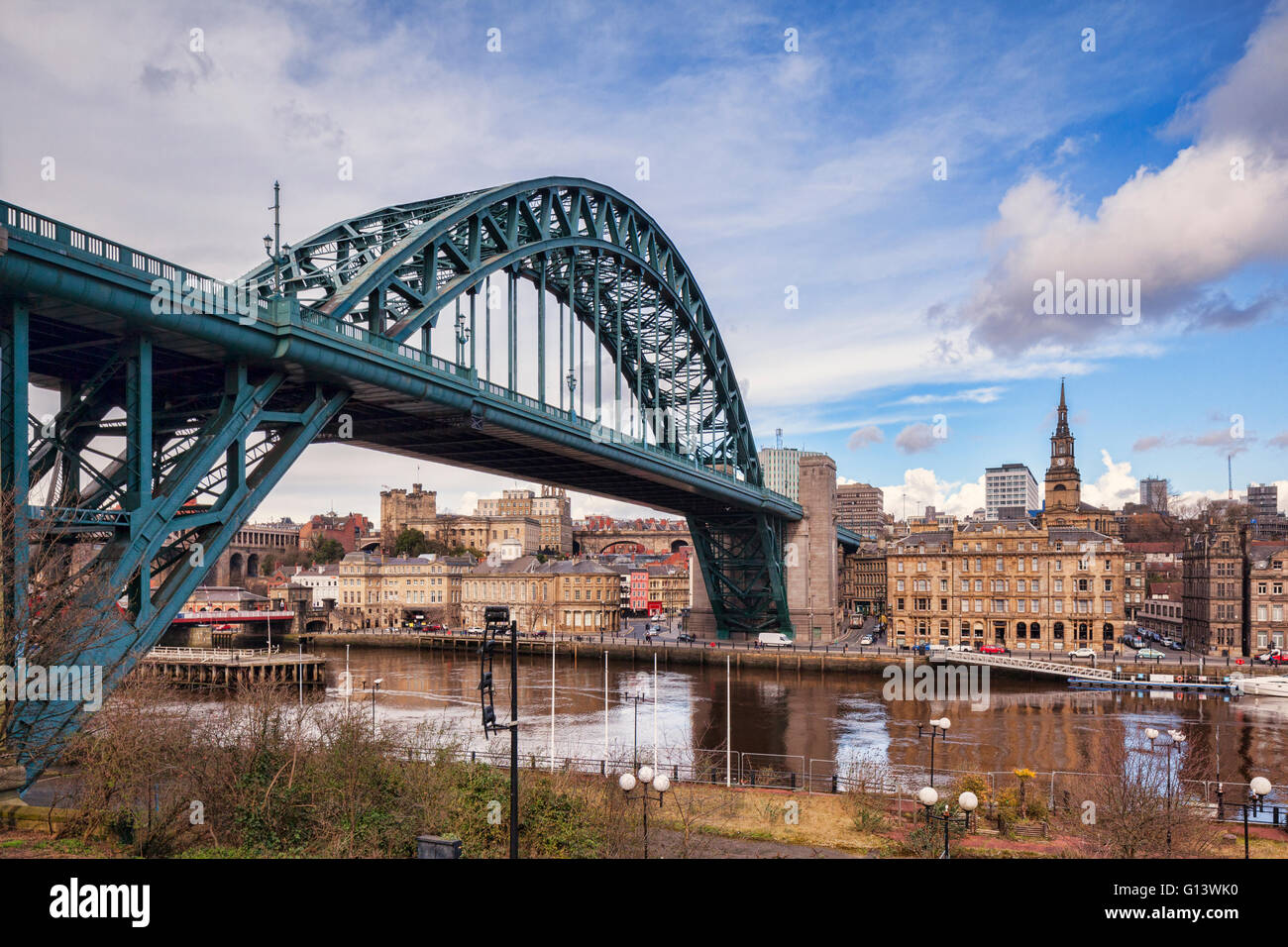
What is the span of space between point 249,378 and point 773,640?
2189 inches

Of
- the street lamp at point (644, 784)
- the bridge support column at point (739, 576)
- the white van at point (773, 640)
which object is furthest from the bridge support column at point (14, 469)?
the white van at point (773, 640)

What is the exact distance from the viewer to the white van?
75.6m

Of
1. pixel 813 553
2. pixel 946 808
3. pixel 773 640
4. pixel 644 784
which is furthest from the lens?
pixel 813 553

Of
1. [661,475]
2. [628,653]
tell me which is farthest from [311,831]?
[628,653]

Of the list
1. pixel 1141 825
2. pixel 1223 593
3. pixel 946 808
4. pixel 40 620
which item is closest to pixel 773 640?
pixel 1223 593

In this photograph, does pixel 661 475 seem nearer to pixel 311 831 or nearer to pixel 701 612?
pixel 701 612

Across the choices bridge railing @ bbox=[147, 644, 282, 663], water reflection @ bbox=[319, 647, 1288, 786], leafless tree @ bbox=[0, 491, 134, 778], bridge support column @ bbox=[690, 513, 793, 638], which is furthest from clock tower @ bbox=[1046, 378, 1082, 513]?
leafless tree @ bbox=[0, 491, 134, 778]

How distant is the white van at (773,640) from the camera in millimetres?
75562

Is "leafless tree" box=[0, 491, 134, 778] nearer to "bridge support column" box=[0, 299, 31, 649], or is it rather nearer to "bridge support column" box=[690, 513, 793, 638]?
"bridge support column" box=[0, 299, 31, 649]

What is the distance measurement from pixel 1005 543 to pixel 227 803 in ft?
215

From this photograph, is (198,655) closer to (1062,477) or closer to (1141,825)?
(1141,825)

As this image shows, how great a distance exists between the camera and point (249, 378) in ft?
88.9

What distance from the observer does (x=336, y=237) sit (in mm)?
35938

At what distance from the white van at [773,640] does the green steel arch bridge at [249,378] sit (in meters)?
18.9
